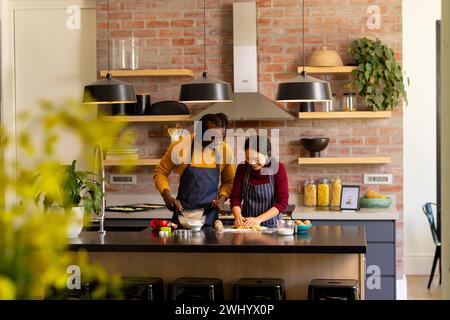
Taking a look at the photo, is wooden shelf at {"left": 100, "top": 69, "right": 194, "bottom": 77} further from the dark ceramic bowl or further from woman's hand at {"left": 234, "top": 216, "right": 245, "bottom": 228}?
woman's hand at {"left": 234, "top": 216, "right": 245, "bottom": 228}

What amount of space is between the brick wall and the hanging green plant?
191 millimetres

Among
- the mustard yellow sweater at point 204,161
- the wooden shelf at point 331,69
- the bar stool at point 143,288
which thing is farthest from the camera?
the wooden shelf at point 331,69

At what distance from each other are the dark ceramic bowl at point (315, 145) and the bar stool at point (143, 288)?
2775 millimetres

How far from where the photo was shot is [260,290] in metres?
4.47

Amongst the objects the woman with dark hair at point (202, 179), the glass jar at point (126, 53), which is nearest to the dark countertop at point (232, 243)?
the woman with dark hair at point (202, 179)

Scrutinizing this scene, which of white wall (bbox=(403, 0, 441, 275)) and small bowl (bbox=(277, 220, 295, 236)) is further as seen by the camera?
white wall (bbox=(403, 0, 441, 275))

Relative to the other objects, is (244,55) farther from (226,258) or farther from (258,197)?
(226,258)

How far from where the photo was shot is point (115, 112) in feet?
23.9

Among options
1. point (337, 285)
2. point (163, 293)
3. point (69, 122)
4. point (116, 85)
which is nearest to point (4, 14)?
point (116, 85)

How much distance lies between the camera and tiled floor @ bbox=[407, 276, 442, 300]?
7.11 m

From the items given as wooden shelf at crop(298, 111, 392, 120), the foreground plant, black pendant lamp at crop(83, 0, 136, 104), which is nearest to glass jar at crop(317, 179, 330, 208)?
wooden shelf at crop(298, 111, 392, 120)

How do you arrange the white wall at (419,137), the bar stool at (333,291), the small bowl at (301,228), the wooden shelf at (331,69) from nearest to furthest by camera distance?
Result: the bar stool at (333,291), the small bowl at (301,228), the wooden shelf at (331,69), the white wall at (419,137)

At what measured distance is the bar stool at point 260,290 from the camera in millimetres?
4445

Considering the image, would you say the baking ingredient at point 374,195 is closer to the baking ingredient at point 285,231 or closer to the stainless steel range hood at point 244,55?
the stainless steel range hood at point 244,55
